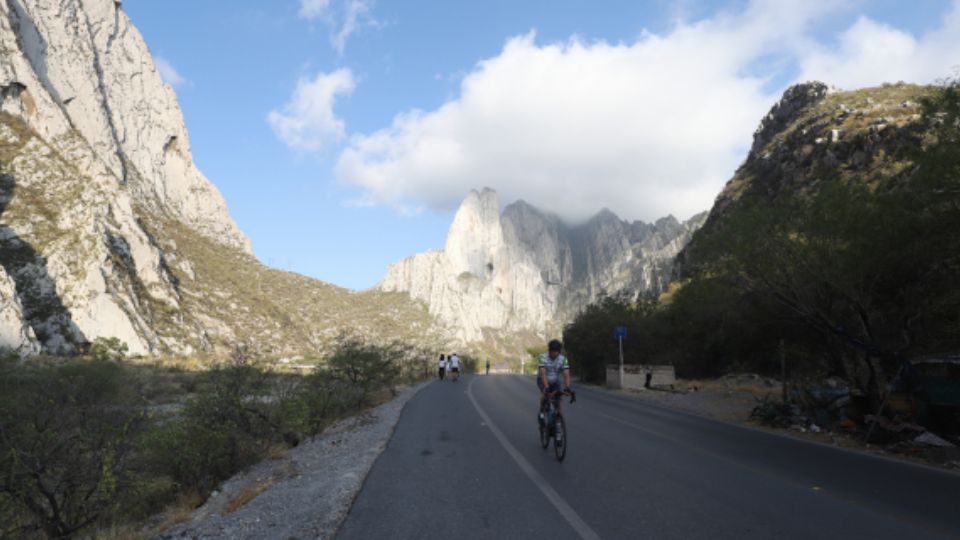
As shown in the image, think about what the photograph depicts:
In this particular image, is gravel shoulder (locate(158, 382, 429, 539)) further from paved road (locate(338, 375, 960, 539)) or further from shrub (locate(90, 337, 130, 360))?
shrub (locate(90, 337, 130, 360))

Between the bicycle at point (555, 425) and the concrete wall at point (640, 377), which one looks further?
the concrete wall at point (640, 377)

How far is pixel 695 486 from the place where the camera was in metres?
7.16

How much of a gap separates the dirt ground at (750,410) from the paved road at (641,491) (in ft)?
3.21

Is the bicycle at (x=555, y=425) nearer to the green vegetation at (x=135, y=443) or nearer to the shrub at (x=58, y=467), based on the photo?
the green vegetation at (x=135, y=443)

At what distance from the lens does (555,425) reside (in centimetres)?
927

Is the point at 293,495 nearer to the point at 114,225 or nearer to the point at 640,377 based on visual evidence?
the point at 640,377

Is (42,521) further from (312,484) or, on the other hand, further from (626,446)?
(626,446)

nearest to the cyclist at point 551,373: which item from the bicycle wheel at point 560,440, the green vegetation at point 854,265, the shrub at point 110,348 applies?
the bicycle wheel at point 560,440

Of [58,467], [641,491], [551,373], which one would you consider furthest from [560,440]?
[58,467]

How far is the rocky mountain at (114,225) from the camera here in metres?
56.0

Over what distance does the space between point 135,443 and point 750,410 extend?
1929 centimetres

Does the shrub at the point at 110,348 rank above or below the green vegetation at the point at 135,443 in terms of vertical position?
above

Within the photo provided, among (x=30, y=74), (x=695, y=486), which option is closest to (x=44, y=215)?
(x=30, y=74)

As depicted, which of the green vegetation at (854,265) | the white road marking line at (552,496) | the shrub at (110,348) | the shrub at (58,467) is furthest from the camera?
the shrub at (110,348)
